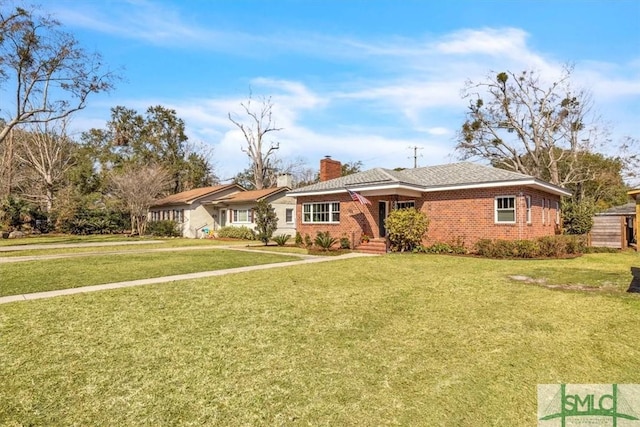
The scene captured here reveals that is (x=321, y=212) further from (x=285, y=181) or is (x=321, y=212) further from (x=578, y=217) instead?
(x=578, y=217)

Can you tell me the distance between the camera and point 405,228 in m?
17.2

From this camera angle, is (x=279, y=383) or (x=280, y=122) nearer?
(x=279, y=383)

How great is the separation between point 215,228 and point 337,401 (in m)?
31.2

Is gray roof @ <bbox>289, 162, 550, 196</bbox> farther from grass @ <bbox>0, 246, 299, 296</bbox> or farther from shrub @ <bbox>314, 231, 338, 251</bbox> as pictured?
grass @ <bbox>0, 246, 299, 296</bbox>

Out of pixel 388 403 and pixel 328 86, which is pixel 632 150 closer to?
pixel 328 86

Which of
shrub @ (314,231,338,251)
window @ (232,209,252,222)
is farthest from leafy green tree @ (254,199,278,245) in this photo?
window @ (232,209,252,222)

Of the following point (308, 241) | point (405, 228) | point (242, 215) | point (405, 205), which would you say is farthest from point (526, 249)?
point (242, 215)

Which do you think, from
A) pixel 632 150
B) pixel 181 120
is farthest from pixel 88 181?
pixel 632 150

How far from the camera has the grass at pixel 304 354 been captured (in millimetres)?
3223

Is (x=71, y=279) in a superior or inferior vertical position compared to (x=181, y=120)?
inferior

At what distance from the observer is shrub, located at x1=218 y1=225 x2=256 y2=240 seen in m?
27.8

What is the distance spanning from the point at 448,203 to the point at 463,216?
3.15 feet

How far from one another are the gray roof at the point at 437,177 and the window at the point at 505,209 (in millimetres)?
917

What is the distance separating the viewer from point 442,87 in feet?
63.8
